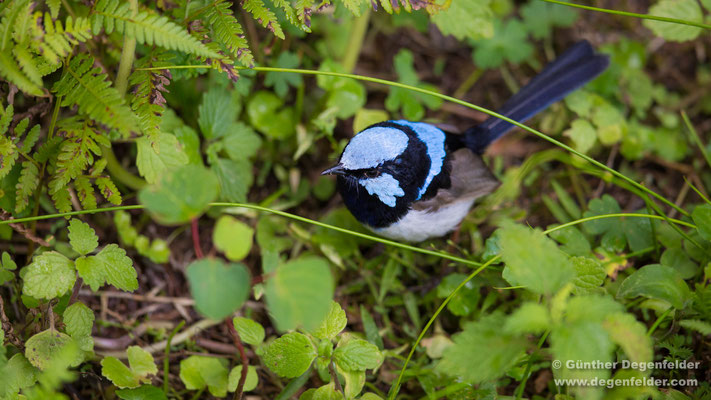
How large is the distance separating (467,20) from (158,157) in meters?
1.85

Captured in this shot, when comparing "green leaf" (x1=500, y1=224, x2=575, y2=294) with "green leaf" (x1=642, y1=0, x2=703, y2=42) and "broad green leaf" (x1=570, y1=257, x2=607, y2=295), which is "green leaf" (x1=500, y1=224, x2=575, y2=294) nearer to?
"broad green leaf" (x1=570, y1=257, x2=607, y2=295)

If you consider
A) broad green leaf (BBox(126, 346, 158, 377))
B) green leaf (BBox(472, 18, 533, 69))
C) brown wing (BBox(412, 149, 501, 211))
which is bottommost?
broad green leaf (BBox(126, 346, 158, 377))

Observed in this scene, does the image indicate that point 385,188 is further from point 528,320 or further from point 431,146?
point 528,320

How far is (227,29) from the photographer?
217cm

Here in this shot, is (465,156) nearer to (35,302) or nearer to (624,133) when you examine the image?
(624,133)

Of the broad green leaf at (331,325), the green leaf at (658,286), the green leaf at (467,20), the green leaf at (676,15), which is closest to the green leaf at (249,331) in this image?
the broad green leaf at (331,325)

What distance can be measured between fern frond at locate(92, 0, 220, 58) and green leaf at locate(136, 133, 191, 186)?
0.58 meters

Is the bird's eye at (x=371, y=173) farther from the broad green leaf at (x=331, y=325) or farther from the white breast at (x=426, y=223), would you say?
the broad green leaf at (x=331, y=325)

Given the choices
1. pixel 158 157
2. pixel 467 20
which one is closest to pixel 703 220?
pixel 467 20

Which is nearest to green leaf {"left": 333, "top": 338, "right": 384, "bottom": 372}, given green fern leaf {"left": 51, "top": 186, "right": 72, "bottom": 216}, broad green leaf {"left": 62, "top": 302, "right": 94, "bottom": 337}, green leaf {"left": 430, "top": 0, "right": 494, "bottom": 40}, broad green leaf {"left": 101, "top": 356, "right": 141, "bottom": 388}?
broad green leaf {"left": 101, "top": 356, "right": 141, "bottom": 388}

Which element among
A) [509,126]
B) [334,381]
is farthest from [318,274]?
[509,126]

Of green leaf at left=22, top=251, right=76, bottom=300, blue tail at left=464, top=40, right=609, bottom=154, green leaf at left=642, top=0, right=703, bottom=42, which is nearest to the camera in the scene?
green leaf at left=22, top=251, right=76, bottom=300

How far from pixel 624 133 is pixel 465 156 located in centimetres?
120

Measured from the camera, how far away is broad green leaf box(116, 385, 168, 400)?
2.17m
